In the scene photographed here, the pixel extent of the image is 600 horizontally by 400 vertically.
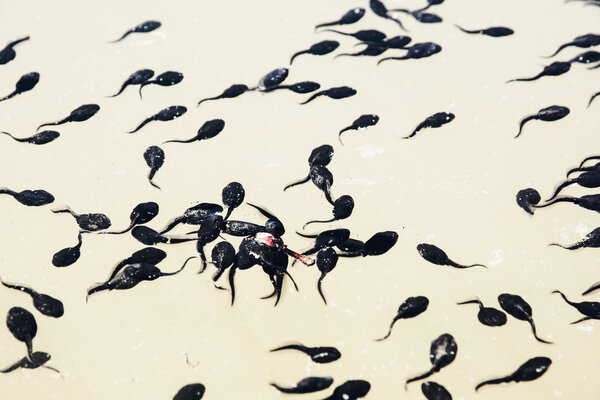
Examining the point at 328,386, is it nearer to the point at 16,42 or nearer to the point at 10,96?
the point at 10,96

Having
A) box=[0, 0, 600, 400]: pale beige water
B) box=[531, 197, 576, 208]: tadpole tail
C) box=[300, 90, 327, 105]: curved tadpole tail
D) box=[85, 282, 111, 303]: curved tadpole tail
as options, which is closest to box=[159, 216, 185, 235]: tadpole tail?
box=[0, 0, 600, 400]: pale beige water

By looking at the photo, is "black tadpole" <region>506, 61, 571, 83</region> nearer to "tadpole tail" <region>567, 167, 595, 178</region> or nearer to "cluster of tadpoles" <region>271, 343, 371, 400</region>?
"tadpole tail" <region>567, 167, 595, 178</region>

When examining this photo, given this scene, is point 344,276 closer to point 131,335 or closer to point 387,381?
point 387,381

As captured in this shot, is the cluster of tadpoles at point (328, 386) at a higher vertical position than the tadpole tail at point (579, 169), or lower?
lower

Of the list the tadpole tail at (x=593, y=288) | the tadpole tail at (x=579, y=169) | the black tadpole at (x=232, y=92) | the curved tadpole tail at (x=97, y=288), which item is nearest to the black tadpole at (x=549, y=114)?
the tadpole tail at (x=579, y=169)

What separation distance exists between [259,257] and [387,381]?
0.89ft

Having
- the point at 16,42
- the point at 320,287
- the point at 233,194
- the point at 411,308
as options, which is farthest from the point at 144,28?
the point at 411,308

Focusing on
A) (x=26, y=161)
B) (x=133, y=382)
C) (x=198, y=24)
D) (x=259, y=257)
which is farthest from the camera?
(x=198, y=24)

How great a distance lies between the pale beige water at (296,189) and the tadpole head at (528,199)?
16 mm

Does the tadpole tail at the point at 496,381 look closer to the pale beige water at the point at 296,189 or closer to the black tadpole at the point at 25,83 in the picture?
the pale beige water at the point at 296,189

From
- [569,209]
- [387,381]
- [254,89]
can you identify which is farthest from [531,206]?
[254,89]

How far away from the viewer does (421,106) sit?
1.15 m

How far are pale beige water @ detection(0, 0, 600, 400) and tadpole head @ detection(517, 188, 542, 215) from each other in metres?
0.02

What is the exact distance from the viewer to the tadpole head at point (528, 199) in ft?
3.23
